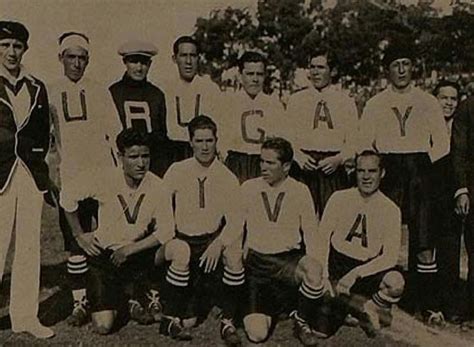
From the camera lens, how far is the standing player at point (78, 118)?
2938 millimetres

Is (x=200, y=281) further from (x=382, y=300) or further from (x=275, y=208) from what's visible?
(x=382, y=300)

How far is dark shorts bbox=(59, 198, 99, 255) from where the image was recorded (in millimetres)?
2953

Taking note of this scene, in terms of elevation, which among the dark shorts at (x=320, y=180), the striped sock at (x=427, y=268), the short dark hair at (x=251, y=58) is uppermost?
the short dark hair at (x=251, y=58)

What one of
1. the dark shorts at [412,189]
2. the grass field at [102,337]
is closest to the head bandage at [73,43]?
the grass field at [102,337]

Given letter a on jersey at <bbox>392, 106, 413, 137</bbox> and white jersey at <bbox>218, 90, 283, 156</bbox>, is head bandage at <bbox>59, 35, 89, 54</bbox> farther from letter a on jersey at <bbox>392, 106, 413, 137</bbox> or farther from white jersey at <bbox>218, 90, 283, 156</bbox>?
letter a on jersey at <bbox>392, 106, 413, 137</bbox>

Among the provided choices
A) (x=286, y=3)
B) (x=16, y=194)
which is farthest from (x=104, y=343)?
(x=286, y=3)

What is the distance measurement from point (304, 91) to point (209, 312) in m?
0.80

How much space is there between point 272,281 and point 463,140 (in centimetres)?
80

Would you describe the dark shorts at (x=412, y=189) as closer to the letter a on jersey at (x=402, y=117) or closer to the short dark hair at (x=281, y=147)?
the letter a on jersey at (x=402, y=117)

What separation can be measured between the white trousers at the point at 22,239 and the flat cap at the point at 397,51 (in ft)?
4.03

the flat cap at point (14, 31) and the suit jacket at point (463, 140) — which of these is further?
the suit jacket at point (463, 140)

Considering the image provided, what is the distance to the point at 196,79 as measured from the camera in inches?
117

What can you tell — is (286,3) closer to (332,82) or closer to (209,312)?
(332,82)

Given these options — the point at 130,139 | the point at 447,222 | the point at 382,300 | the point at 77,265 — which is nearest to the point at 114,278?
the point at 77,265
